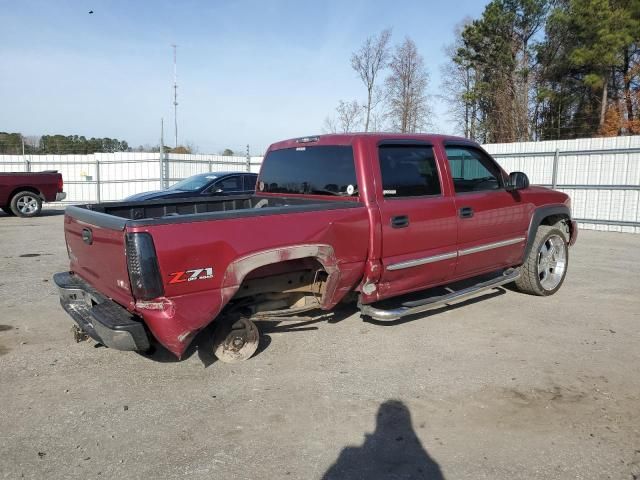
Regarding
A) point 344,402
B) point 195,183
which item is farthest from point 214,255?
point 195,183

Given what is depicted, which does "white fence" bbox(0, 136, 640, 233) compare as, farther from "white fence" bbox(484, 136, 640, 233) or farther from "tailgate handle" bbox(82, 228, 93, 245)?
"tailgate handle" bbox(82, 228, 93, 245)

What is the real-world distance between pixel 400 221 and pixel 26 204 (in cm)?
1435

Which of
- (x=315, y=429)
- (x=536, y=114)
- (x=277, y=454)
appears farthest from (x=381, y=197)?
(x=536, y=114)

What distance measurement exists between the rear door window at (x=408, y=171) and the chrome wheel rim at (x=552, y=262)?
7.41ft

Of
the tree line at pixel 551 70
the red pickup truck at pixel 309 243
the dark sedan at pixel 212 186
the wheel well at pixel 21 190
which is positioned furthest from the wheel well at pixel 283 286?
the tree line at pixel 551 70

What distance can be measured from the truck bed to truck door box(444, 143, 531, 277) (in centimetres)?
141

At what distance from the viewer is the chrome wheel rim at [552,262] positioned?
6.23 metres

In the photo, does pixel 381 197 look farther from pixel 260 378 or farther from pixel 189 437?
pixel 189 437

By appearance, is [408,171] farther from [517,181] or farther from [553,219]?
[553,219]

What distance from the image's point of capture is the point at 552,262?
6.36 meters

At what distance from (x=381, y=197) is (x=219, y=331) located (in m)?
1.77

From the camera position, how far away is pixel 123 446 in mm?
2938

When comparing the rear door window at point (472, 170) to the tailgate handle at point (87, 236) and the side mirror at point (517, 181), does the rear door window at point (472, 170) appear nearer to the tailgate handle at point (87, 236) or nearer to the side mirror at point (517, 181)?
the side mirror at point (517, 181)

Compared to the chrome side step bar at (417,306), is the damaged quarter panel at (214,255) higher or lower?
higher
